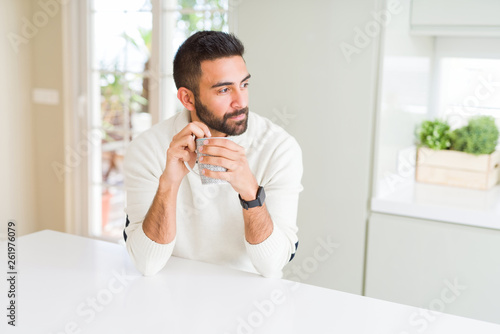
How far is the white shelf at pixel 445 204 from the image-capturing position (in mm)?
2113

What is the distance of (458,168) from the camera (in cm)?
247

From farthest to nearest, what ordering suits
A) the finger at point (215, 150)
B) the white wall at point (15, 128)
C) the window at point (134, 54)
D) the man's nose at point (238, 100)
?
1. the white wall at point (15, 128)
2. the window at point (134, 54)
3. the man's nose at point (238, 100)
4. the finger at point (215, 150)

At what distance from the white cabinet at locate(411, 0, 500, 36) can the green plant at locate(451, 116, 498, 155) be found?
1.52 ft

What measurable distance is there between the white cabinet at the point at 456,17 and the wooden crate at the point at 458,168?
0.54 m

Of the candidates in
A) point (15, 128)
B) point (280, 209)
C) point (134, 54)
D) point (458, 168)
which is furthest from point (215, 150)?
point (15, 128)

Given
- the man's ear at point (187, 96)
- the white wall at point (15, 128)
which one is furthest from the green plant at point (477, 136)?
the white wall at point (15, 128)

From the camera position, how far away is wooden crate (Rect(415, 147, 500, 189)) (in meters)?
2.42

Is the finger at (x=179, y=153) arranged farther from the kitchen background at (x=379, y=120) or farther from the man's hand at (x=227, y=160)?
the kitchen background at (x=379, y=120)

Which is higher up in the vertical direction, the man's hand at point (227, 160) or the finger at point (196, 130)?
the finger at point (196, 130)

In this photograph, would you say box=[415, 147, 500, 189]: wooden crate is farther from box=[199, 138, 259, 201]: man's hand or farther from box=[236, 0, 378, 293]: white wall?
box=[199, 138, 259, 201]: man's hand

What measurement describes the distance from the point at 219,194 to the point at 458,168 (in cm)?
126

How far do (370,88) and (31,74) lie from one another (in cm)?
233

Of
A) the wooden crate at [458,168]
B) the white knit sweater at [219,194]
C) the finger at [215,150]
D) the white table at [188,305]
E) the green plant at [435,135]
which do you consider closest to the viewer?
the white table at [188,305]

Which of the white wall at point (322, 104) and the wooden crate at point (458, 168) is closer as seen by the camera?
the white wall at point (322, 104)
